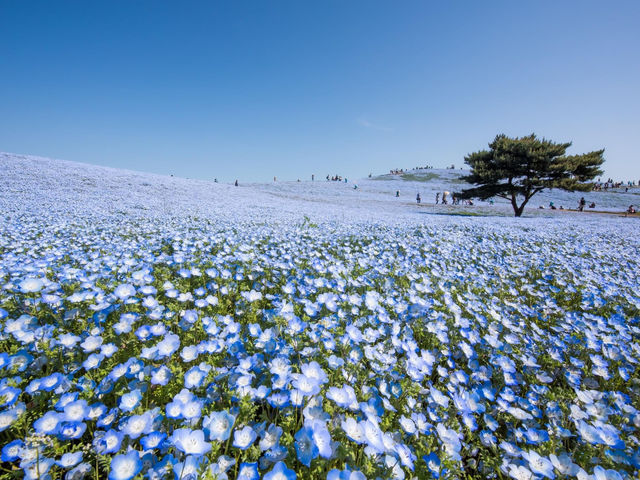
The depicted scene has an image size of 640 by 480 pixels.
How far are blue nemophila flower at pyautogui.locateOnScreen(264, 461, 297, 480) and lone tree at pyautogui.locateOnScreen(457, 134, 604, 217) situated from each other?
2911 cm

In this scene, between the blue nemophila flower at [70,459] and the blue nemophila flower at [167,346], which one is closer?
the blue nemophila flower at [70,459]

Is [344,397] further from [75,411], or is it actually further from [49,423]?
[49,423]

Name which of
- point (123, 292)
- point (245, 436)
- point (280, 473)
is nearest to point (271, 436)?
point (245, 436)

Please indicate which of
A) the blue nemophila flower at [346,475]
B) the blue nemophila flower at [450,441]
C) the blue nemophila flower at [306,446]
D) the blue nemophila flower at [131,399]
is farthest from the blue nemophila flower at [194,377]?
the blue nemophila flower at [450,441]

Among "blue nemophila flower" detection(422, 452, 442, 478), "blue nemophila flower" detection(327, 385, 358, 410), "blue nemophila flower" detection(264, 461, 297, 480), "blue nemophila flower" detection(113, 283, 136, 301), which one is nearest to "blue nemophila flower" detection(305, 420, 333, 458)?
"blue nemophila flower" detection(264, 461, 297, 480)

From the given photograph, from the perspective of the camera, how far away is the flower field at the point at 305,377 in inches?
55.1

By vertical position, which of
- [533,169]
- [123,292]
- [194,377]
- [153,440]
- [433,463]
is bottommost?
[433,463]

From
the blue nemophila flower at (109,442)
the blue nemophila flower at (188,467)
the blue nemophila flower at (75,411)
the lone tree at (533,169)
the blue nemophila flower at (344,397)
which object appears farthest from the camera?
the lone tree at (533,169)

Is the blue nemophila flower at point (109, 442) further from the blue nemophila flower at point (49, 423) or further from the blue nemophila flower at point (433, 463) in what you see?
the blue nemophila flower at point (433, 463)

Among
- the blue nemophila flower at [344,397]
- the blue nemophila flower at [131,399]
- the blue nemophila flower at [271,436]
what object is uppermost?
the blue nemophila flower at [344,397]

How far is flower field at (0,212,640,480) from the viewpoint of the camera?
140 cm

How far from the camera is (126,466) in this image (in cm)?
124

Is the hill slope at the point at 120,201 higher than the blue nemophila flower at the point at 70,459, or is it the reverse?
the hill slope at the point at 120,201

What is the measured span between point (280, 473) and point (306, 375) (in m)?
0.57
